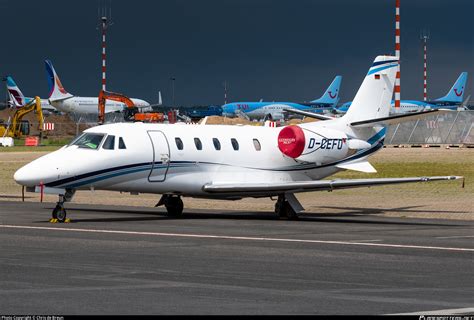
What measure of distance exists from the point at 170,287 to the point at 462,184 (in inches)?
1261

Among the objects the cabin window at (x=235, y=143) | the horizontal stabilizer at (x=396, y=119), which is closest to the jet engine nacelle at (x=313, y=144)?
the horizontal stabilizer at (x=396, y=119)

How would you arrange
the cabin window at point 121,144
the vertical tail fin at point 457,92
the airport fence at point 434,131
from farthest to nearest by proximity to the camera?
the vertical tail fin at point 457,92 → the airport fence at point 434,131 → the cabin window at point 121,144

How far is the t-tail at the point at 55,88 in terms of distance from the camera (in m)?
164

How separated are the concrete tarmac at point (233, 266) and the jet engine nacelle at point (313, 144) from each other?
11.2 ft

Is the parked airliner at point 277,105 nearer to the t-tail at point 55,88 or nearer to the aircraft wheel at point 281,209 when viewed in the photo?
the t-tail at point 55,88

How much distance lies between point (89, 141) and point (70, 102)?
5590 inches

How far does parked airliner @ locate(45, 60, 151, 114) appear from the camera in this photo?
163000 mm

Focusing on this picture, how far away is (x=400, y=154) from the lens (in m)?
69.0

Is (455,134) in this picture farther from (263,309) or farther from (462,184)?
(263,309)

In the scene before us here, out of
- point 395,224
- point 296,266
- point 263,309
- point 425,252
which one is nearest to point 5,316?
point 263,309

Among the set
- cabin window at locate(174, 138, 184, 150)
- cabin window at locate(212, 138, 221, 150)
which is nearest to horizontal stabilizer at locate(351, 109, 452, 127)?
cabin window at locate(212, 138, 221, 150)

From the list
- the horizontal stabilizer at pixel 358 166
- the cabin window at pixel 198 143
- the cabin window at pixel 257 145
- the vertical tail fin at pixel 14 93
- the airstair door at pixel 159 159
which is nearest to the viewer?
the airstair door at pixel 159 159

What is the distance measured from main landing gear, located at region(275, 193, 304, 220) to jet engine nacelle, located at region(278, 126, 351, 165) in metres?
1.75

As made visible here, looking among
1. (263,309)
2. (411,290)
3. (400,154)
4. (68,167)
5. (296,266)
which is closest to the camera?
(263,309)
